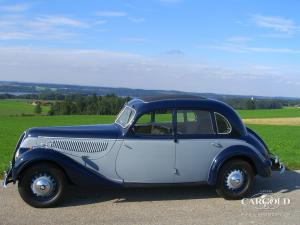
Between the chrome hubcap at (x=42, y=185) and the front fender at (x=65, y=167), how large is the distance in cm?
23

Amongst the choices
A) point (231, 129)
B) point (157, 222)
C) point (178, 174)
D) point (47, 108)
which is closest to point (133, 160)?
point (178, 174)

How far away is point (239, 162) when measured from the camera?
21.7ft

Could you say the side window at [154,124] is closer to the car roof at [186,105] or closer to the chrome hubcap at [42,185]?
the car roof at [186,105]

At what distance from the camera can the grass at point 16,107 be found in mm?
65625

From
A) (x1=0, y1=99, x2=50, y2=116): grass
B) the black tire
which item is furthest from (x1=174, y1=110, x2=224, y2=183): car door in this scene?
(x1=0, y1=99, x2=50, y2=116): grass

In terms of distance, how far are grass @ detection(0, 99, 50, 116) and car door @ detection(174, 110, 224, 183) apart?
202ft

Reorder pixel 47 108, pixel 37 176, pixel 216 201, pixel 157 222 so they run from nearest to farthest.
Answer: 1. pixel 157 222
2. pixel 37 176
3. pixel 216 201
4. pixel 47 108

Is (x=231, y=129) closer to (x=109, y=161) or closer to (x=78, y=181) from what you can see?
(x=109, y=161)

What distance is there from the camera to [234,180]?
6.53 m

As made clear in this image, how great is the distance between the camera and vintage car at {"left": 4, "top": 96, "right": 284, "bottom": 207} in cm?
599

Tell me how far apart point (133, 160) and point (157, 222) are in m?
1.26

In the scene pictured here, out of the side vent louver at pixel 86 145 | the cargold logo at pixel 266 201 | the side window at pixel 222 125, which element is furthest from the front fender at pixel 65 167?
the cargold logo at pixel 266 201

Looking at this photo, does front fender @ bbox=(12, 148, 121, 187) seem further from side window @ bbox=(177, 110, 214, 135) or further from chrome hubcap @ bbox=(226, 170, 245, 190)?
chrome hubcap @ bbox=(226, 170, 245, 190)

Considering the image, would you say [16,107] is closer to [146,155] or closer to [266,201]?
[146,155]
